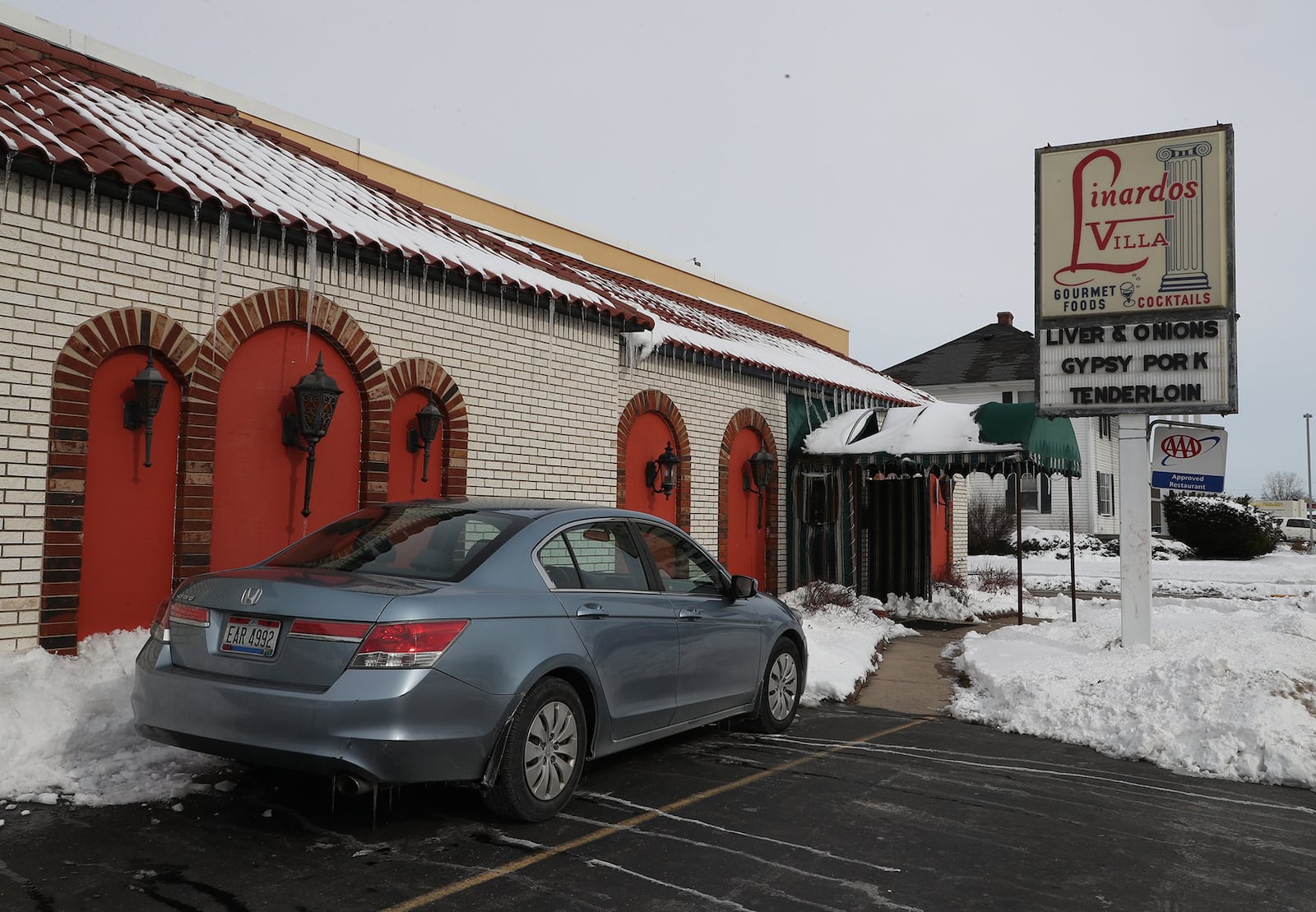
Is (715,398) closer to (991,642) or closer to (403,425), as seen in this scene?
(991,642)

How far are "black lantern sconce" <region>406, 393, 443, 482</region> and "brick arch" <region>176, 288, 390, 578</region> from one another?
0.36 meters

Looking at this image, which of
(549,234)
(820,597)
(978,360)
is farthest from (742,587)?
(978,360)

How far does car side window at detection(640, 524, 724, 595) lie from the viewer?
5891 millimetres

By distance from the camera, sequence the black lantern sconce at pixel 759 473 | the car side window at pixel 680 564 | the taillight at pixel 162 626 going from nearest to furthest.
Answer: the taillight at pixel 162 626 < the car side window at pixel 680 564 < the black lantern sconce at pixel 759 473

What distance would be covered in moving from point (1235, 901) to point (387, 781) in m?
3.46

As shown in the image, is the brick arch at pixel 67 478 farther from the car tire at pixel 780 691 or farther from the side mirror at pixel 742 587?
the car tire at pixel 780 691

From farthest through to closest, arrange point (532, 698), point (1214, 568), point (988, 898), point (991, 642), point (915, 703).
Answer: point (1214, 568) < point (991, 642) < point (915, 703) < point (532, 698) < point (988, 898)

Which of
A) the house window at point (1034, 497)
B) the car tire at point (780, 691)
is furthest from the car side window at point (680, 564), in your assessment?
the house window at point (1034, 497)

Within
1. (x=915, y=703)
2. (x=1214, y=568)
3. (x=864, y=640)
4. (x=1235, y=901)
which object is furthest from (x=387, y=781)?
(x=1214, y=568)

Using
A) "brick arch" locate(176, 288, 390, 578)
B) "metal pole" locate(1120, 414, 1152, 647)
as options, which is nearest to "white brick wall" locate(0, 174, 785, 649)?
"brick arch" locate(176, 288, 390, 578)

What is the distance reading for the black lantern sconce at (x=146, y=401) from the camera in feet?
21.2

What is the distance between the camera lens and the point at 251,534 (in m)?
7.38

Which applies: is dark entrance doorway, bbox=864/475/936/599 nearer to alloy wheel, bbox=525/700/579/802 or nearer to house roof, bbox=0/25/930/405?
house roof, bbox=0/25/930/405

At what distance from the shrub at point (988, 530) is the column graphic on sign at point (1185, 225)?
76.4 ft
